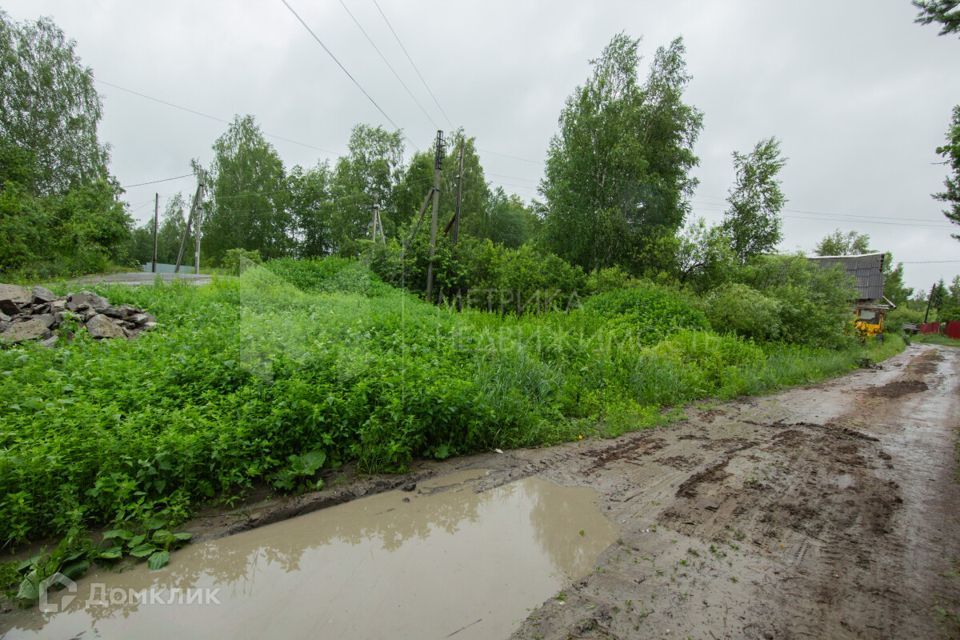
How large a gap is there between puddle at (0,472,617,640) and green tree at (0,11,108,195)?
2536cm

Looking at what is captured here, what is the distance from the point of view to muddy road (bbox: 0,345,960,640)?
232 centimetres

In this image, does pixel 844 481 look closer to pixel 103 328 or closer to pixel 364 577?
pixel 364 577

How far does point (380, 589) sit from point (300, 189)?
4017 cm

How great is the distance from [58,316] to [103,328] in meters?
1.05

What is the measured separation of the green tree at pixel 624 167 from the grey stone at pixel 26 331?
14044 millimetres

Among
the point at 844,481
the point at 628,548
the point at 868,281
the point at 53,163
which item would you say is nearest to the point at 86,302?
the point at 628,548

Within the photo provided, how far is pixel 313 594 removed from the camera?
2.61m

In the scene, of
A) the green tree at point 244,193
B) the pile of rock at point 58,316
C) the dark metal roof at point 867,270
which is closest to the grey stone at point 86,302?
the pile of rock at point 58,316

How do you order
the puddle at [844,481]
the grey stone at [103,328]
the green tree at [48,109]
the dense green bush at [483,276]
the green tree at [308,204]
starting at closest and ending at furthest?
the puddle at [844,481], the grey stone at [103,328], the dense green bush at [483,276], the green tree at [48,109], the green tree at [308,204]

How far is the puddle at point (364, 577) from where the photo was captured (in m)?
2.33

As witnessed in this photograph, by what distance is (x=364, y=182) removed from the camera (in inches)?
1288

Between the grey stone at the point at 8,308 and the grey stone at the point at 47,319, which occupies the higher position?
the grey stone at the point at 8,308

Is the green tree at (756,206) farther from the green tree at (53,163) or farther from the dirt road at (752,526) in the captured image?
the green tree at (53,163)

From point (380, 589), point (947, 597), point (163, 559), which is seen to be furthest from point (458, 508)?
point (947, 597)
